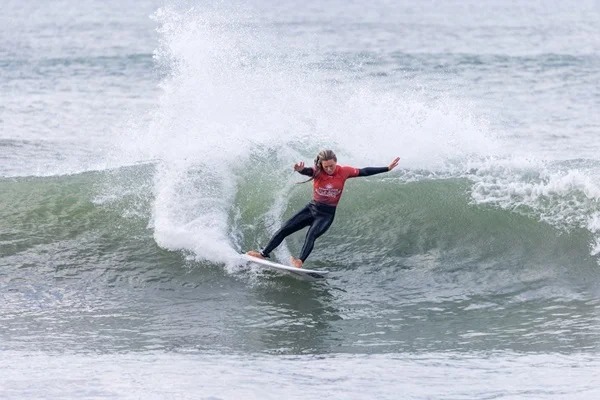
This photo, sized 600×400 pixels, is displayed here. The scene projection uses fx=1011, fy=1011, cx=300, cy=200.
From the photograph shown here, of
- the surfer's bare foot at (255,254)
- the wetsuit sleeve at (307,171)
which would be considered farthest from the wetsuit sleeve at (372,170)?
the surfer's bare foot at (255,254)

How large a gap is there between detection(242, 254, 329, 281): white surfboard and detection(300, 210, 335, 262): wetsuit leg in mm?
253

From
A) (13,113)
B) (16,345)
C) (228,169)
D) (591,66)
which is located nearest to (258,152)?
(228,169)

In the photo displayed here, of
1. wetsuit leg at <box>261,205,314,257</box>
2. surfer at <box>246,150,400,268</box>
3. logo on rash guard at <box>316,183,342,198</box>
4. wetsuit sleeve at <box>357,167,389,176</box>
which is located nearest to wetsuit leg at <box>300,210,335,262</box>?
surfer at <box>246,150,400,268</box>

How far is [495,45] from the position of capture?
137 ft

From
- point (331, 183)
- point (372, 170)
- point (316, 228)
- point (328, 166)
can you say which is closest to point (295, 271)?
point (316, 228)

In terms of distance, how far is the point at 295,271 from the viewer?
1248cm

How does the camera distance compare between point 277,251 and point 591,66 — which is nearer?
point 277,251

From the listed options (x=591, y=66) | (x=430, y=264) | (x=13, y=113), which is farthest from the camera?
(x=591, y=66)

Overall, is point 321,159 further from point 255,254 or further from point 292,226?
point 255,254

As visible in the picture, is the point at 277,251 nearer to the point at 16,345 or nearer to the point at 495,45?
the point at 16,345

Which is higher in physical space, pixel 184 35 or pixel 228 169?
pixel 184 35

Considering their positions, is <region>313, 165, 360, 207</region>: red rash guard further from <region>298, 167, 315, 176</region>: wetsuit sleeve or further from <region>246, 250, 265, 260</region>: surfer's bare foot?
<region>246, 250, 265, 260</region>: surfer's bare foot

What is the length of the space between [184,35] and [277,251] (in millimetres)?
5567

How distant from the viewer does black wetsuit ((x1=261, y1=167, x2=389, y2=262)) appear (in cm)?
1267
